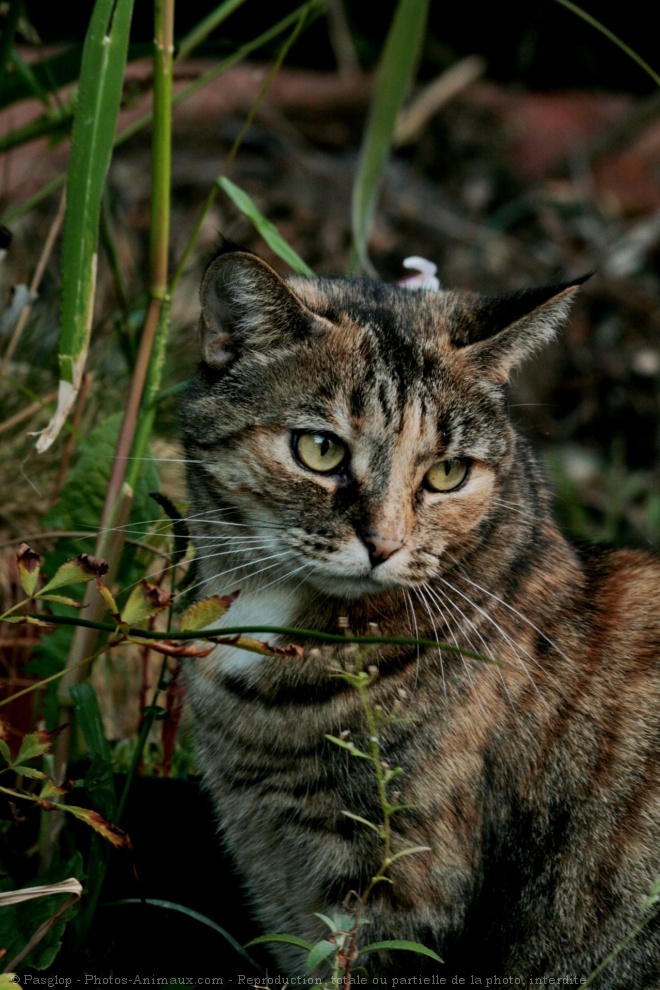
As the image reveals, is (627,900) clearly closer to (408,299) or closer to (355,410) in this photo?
(355,410)

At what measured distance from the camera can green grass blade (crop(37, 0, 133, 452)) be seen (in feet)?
6.38

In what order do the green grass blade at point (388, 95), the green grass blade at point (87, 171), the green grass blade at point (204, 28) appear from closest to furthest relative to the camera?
the green grass blade at point (87, 171)
the green grass blade at point (204, 28)
the green grass blade at point (388, 95)

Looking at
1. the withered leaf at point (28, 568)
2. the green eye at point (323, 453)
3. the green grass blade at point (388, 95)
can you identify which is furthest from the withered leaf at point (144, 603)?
the green grass blade at point (388, 95)

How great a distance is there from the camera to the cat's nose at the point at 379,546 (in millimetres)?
2012

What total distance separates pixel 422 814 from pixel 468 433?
0.74 meters

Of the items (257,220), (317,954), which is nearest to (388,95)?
(257,220)

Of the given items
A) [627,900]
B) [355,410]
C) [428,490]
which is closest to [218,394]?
[355,410]

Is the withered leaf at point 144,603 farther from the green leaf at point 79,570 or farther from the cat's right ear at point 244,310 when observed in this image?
the cat's right ear at point 244,310

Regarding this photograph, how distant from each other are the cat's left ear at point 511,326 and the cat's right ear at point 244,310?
352 mm

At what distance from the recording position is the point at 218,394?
2.25 metres

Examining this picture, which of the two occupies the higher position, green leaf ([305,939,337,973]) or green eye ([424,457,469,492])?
green eye ([424,457,469,492])

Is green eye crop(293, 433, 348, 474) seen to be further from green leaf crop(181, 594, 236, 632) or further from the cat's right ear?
green leaf crop(181, 594, 236, 632)

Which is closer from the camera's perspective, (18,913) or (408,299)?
(18,913)

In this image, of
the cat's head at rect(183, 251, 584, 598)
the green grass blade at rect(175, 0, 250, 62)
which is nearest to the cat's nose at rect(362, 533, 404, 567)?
the cat's head at rect(183, 251, 584, 598)
